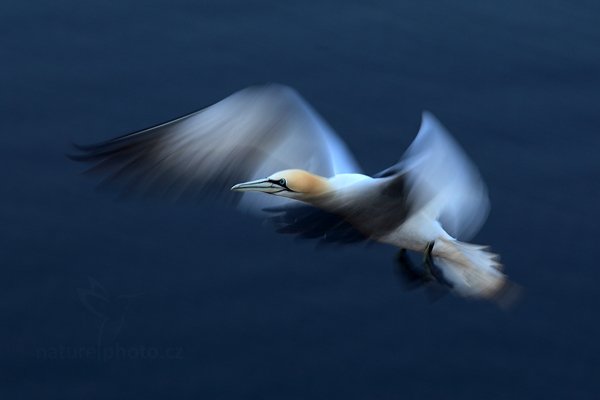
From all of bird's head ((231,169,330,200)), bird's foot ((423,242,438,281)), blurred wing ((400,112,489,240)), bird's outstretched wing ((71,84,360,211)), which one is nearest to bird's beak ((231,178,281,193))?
bird's head ((231,169,330,200))

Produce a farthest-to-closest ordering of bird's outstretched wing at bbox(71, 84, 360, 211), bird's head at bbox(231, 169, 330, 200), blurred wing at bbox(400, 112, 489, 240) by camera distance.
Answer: bird's outstretched wing at bbox(71, 84, 360, 211) < blurred wing at bbox(400, 112, 489, 240) < bird's head at bbox(231, 169, 330, 200)

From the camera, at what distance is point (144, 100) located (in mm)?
12484

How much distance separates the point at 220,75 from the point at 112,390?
3.26 meters

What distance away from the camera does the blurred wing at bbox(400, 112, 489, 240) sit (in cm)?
870

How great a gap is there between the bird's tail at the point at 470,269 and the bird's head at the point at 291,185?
702mm

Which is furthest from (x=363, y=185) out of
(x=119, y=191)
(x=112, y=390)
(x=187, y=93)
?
(x=187, y=93)

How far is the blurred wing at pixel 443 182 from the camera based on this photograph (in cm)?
870

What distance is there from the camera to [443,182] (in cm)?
894

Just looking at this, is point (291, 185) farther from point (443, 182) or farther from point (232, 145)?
point (443, 182)

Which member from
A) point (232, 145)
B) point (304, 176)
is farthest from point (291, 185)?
point (232, 145)

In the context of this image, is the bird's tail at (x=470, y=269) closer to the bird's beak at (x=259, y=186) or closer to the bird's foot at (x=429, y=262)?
the bird's foot at (x=429, y=262)

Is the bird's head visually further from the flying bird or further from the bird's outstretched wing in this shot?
the bird's outstretched wing

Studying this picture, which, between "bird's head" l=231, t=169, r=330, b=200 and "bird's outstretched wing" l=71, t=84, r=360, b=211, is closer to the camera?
"bird's head" l=231, t=169, r=330, b=200

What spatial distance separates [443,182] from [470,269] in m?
0.53
